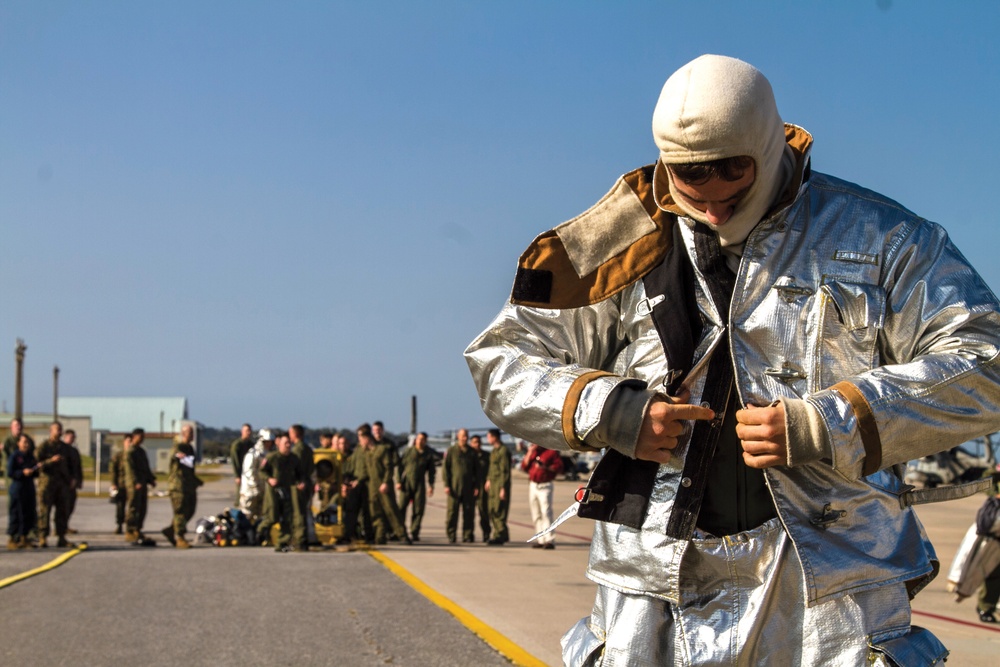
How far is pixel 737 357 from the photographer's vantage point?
7.45 feet

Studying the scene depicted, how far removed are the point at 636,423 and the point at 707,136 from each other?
1.78ft

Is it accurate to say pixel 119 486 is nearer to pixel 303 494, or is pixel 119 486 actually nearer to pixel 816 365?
pixel 303 494

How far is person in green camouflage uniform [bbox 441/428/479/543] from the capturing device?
711 inches

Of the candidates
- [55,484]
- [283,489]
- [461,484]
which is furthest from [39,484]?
[461,484]

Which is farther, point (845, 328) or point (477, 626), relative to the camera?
point (477, 626)

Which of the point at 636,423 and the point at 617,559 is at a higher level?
the point at 636,423

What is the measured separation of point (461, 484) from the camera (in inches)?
714

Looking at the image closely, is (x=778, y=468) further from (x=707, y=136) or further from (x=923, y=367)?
(x=707, y=136)

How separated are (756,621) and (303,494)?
1377cm

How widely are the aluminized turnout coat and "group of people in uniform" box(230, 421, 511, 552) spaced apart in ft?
44.5

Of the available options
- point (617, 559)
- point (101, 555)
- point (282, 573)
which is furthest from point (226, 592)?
point (617, 559)

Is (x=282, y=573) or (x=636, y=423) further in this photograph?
(x=282, y=573)

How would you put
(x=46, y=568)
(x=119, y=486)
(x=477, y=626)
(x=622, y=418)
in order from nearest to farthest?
(x=622, y=418) < (x=477, y=626) < (x=46, y=568) < (x=119, y=486)

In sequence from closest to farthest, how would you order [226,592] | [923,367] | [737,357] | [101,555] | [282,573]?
[923,367]
[737,357]
[226,592]
[282,573]
[101,555]
